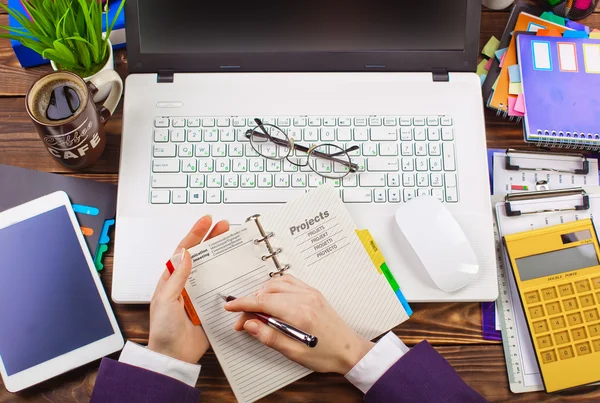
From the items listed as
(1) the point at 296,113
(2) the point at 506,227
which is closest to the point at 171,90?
(1) the point at 296,113

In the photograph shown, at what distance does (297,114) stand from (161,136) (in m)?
0.22

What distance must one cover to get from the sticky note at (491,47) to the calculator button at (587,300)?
1.38 ft

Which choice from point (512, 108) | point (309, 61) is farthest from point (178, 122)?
point (512, 108)

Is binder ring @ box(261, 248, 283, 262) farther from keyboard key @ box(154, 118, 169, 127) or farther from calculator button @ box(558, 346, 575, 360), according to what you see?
calculator button @ box(558, 346, 575, 360)

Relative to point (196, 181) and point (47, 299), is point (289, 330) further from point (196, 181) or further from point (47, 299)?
point (47, 299)

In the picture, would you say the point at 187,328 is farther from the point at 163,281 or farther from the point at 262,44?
the point at 262,44

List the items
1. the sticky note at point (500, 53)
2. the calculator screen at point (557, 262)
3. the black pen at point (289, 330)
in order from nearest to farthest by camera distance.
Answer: the black pen at point (289, 330)
the calculator screen at point (557, 262)
the sticky note at point (500, 53)

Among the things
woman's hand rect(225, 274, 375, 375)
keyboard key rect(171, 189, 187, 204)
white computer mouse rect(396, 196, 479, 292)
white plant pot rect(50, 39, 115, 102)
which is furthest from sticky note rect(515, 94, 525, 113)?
white plant pot rect(50, 39, 115, 102)

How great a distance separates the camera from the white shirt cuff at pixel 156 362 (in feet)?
2.59

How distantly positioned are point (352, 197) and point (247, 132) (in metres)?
0.19

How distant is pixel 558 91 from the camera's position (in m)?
0.93

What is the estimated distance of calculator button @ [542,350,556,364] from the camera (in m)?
0.83

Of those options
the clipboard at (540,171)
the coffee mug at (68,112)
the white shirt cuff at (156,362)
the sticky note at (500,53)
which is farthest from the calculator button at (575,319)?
the coffee mug at (68,112)

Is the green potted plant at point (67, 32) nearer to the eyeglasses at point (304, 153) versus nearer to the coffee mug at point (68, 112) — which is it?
the coffee mug at point (68, 112)
